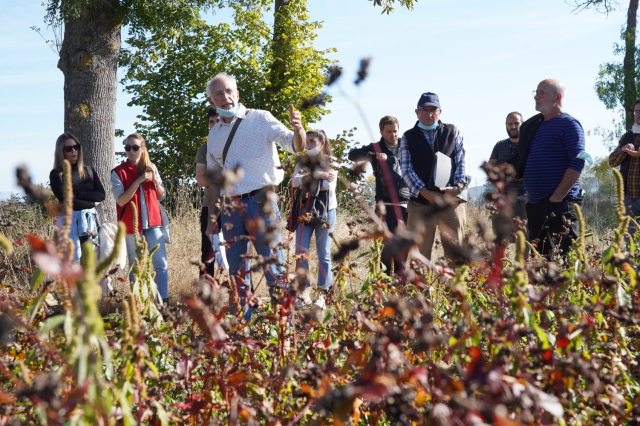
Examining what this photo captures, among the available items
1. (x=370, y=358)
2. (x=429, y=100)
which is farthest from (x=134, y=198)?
(x=370, y=358)

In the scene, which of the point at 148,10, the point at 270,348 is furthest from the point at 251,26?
the point at 270,348

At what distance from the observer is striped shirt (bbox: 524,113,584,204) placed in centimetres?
494

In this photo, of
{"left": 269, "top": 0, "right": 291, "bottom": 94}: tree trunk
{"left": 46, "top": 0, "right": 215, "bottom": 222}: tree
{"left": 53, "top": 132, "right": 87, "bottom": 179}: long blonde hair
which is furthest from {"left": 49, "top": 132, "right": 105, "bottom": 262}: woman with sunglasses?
{"left": 269, "top": 0, "right": 291, "bottom": 94}: tree trunk

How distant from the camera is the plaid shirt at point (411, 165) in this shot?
543 centimetres

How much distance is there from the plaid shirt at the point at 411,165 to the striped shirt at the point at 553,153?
0.61m

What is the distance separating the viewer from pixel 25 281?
21.7ft

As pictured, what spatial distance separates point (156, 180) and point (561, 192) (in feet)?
12.3

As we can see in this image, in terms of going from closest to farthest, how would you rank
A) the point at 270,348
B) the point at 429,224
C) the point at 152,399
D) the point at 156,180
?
the point at 152,399, the point at 270,348, the point at 429,224, the point at 156,180

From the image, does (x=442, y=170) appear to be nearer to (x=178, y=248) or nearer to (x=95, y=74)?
(x=178, y=248)

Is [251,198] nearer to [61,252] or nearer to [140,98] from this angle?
[61,252]

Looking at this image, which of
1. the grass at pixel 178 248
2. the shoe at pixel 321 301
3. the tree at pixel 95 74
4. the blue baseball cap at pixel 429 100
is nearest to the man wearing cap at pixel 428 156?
the blue baseball cap at pixel 429 100

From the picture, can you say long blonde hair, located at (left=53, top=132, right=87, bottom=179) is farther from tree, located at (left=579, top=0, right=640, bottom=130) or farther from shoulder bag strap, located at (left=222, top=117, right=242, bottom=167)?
tree, located at (left=579, top=0, right=640, bottom=130)

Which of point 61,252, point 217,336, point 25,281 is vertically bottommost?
point 25,281

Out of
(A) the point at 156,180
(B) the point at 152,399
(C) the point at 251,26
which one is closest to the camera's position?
(B) the point at 152,399
